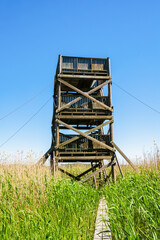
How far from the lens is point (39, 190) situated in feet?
21.6

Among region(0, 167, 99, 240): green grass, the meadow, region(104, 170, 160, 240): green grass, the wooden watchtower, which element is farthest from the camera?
the wooden watchtower

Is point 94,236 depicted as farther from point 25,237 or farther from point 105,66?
point 105,66

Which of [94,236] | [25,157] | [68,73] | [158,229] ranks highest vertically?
[68,73]

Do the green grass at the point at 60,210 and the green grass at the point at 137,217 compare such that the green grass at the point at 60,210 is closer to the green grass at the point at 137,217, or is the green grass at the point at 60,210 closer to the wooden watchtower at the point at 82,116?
the green grass at the point at 137,217

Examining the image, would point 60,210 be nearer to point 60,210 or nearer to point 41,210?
point 60,210

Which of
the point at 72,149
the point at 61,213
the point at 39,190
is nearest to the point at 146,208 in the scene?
the point at 61,213

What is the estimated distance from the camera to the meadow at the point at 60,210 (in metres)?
4.18

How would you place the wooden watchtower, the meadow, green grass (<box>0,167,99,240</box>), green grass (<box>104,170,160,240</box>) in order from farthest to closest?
the wooden watchtower, green grass (<box>0,167,99,240</box>), the meadow, green grass (<box>104,170,160,240</box>)

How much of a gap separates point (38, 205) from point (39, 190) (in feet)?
2.24

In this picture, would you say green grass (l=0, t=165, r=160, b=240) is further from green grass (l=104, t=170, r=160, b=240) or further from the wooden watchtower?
the wooden watchtower

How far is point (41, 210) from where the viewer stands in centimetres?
569

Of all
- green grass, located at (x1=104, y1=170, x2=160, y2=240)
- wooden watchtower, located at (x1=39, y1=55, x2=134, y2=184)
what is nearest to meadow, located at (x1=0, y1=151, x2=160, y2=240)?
Result: green grass, located at (x1=104, y1=170, x2=160, y2=240)

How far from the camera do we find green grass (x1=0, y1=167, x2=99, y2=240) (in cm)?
442

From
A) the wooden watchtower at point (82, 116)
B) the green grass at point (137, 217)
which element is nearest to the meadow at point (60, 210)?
the green grass at point (137, 217)
